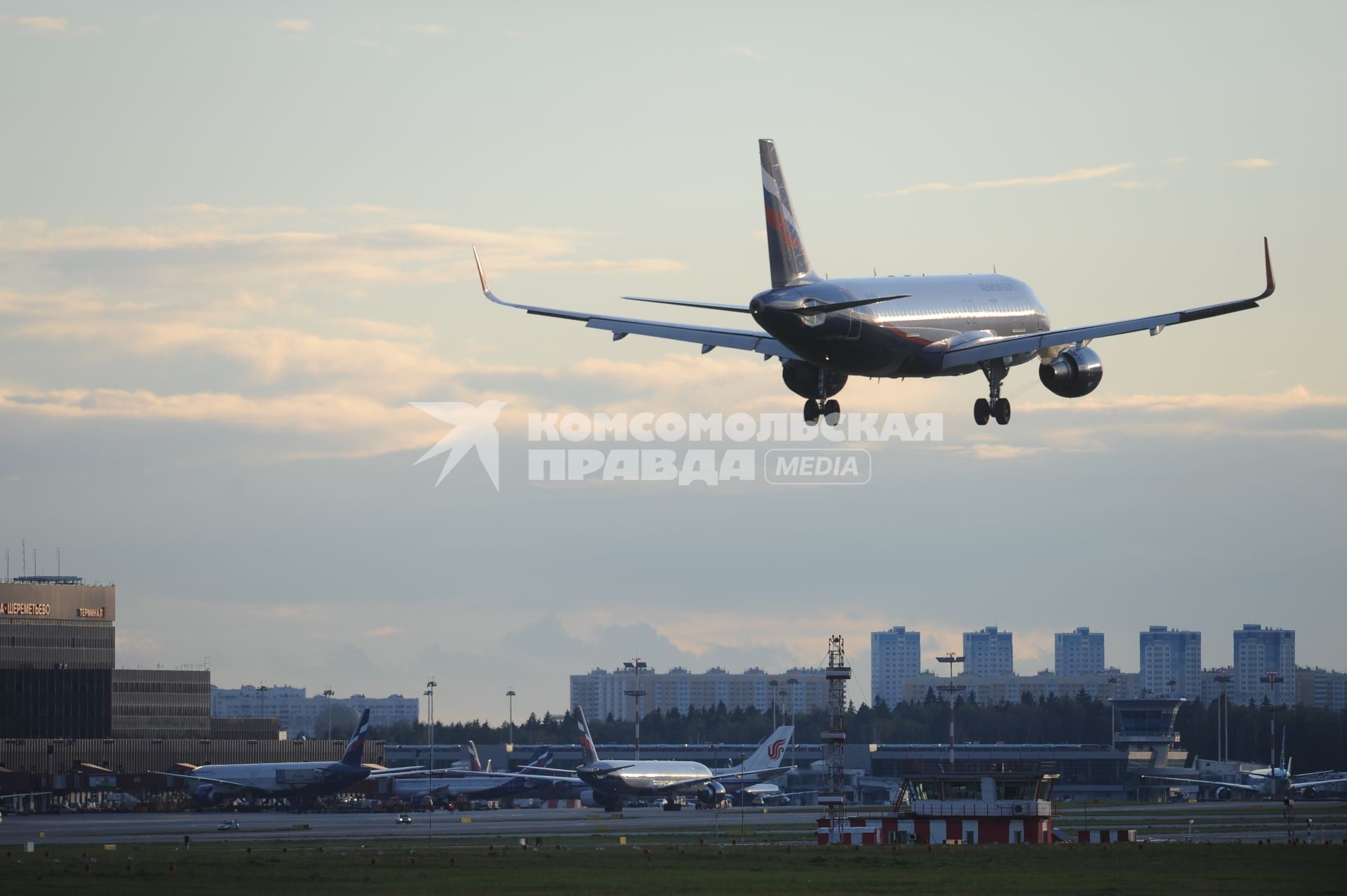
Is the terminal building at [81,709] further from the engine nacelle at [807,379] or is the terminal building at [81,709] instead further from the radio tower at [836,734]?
the engine nacelle at [807,379]

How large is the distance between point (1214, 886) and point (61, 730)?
145107 mm

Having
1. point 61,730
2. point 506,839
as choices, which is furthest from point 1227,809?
point 61,730

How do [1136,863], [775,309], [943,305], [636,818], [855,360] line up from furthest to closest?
1. [636,818]
2. [1136,863]
3. [943,305]
4. [855,360]
5. [775,309]

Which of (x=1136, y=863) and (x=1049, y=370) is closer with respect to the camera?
(x=1049, y=370)

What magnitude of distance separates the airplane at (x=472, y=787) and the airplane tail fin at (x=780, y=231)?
345 ft

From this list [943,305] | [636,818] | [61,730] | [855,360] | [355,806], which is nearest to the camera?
[855,360]

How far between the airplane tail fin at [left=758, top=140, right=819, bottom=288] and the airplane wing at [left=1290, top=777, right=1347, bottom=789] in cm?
13148

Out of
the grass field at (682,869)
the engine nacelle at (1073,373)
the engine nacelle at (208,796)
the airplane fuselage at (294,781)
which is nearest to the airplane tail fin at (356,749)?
the airplane fuselage at (294,781)

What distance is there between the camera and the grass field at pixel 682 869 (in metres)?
68.4

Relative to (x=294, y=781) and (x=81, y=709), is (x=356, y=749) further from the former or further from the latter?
(x=81, y=709)

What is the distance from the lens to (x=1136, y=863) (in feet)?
271

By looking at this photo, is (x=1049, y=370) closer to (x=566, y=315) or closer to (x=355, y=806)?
(x=566, y=315)

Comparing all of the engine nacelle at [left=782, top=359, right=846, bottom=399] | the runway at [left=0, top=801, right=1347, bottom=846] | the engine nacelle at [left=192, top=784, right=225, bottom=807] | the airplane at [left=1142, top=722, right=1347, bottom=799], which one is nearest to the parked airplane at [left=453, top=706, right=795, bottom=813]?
the runway at [left=0, top=801, right=1347, bottom=846]

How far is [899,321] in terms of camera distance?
233 ft
